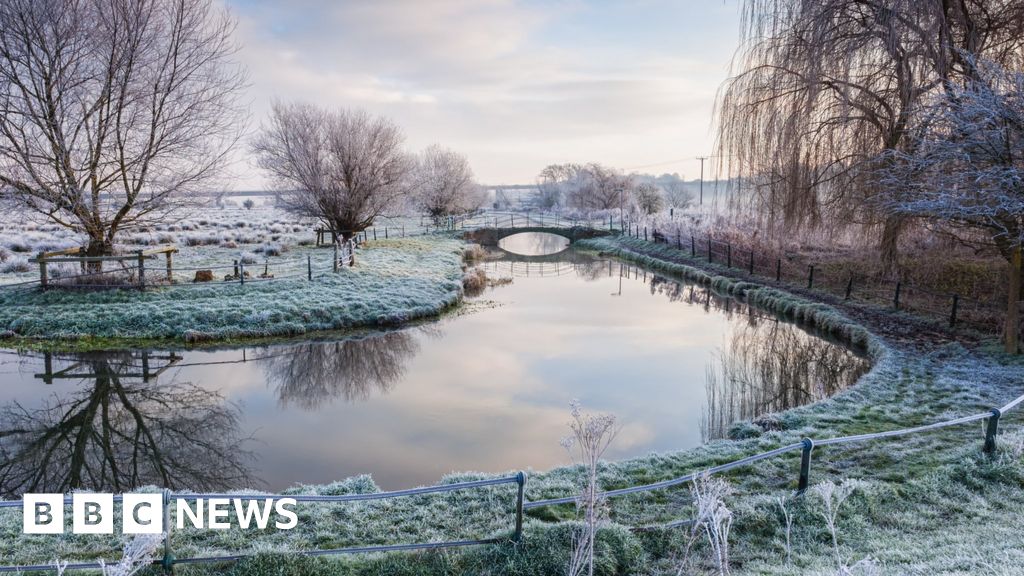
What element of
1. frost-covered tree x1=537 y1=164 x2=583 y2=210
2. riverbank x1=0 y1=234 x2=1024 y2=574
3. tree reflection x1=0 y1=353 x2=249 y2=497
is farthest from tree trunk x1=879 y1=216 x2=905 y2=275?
frost-covered tree x1=537 y1=164 x2=583 y2=210

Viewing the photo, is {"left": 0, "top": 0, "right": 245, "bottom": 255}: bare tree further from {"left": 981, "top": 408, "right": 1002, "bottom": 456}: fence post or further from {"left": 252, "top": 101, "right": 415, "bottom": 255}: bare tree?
{"left": 981, "top": 408, "right": 1002, "bottom": 456}: fence post

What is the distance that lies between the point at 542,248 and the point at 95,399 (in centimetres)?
3478

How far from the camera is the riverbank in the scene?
4262 millimetres

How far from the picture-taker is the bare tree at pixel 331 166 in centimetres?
2584

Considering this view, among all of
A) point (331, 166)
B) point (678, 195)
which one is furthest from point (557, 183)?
point (331, 166)

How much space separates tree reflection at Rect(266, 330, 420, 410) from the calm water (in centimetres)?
5

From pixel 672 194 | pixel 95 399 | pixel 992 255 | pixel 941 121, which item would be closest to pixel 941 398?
pixel 941 121

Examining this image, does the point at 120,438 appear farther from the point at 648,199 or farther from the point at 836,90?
the point at 648,199

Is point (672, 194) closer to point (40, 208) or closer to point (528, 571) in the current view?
point (40, 208)

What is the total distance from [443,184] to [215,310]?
3431cm

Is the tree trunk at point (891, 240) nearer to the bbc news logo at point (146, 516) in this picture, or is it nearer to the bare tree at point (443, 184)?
the bbc news logo at point (146, 516)

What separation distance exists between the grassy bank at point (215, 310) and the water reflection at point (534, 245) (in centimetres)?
2126

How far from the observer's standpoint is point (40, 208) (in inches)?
583

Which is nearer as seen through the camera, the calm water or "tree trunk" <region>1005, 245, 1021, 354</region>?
the calm water
